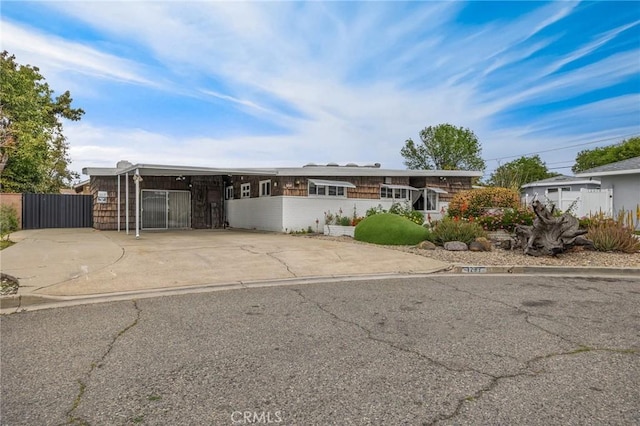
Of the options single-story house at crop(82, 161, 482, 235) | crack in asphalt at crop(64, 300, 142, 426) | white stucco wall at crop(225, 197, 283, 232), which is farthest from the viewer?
white stucco wall at crop(225, 197, 283, 232)

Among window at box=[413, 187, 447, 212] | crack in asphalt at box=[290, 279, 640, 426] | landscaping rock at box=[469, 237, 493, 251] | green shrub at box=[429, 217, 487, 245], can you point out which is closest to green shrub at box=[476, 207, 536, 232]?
green shrub at box=[429, 217, 487, 245]

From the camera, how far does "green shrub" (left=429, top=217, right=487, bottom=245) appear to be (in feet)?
39.9

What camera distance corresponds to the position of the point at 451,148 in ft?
144

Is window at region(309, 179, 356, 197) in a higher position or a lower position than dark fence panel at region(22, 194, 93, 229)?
higher

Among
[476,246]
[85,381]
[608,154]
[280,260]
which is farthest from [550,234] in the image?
[608,154]

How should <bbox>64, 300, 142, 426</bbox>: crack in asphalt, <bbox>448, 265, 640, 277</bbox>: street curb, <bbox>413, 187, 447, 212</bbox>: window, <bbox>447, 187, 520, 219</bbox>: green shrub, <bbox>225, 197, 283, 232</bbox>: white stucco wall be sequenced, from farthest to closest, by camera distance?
<bbox>413, 187, 447, 212</bbox>: window, <bbox>225, 197, 283, 232</bbox>: white stucco wall, <bbox>447, 187, 520, 219</bbox>: green shrub, <bbox>448, 265, 640, 277</bbox>: street curb, <bbox>64, 300, 142, 426</bbox>: crack in asphalt

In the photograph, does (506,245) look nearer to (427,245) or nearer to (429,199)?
(427,245)

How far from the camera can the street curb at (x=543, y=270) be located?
29.8ft

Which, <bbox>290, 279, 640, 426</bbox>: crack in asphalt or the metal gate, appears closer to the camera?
<bbox>290, 279, 640, 426</bbox>: crack in asphalt

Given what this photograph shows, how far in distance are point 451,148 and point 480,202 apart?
2984 centimetres

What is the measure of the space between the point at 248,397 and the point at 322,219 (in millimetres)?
15314

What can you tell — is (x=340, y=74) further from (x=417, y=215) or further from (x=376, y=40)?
(x=417, y=215)

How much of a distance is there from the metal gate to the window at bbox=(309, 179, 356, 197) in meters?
7.35

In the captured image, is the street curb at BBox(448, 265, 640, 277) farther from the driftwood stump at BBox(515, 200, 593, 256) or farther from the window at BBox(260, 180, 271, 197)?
the window at BBox(260, 180, 271, 197)
